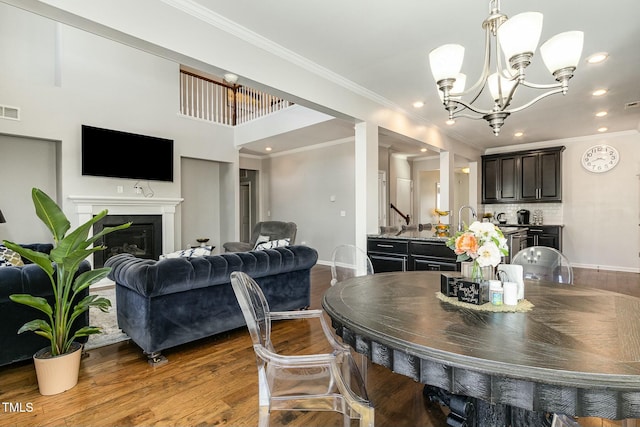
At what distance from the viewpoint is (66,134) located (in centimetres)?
464

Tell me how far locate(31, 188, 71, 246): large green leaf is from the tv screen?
3.45 metres

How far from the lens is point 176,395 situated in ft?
6.52

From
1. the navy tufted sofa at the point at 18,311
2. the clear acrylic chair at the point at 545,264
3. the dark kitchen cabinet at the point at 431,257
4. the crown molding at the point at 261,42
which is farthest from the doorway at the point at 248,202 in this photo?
the clear acrylic chair at the point at 545,264

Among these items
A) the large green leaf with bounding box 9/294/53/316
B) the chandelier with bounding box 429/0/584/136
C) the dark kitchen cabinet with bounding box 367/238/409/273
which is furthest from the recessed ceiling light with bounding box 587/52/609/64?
the large green leaf with bounding box 9/294/53/316

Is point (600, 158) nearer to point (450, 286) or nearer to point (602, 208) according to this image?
point (602, 208)

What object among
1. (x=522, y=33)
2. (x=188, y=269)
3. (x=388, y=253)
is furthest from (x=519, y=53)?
(x=388, y=253)

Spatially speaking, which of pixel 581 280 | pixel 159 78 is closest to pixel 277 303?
pixel 159 78

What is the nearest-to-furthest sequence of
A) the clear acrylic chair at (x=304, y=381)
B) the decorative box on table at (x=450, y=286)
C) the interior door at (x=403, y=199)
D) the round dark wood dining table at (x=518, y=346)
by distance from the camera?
1. the round dark wood dining table at (x=518, y=346)
2. the clear acrylic chair at (x=304, y=381)
3. the decorative box on table at (x=450, y=286)
4. the interior door at (x=403, y=199)

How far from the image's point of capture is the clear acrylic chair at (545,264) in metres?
2.30

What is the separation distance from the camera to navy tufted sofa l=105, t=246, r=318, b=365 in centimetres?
238

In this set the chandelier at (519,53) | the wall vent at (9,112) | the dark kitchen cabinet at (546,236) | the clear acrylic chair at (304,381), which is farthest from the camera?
the dark kitchen cabinet at (546,236)

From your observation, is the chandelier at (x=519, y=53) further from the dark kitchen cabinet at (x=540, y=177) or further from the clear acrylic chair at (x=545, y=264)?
the dark kitchen cabinet at (x=540, y=177)

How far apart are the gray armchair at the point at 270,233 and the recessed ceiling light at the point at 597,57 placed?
13.8 ft

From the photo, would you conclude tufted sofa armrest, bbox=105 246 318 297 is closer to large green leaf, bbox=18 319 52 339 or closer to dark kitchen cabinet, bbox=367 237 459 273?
large green leaf, bbox=18 319 52 339
